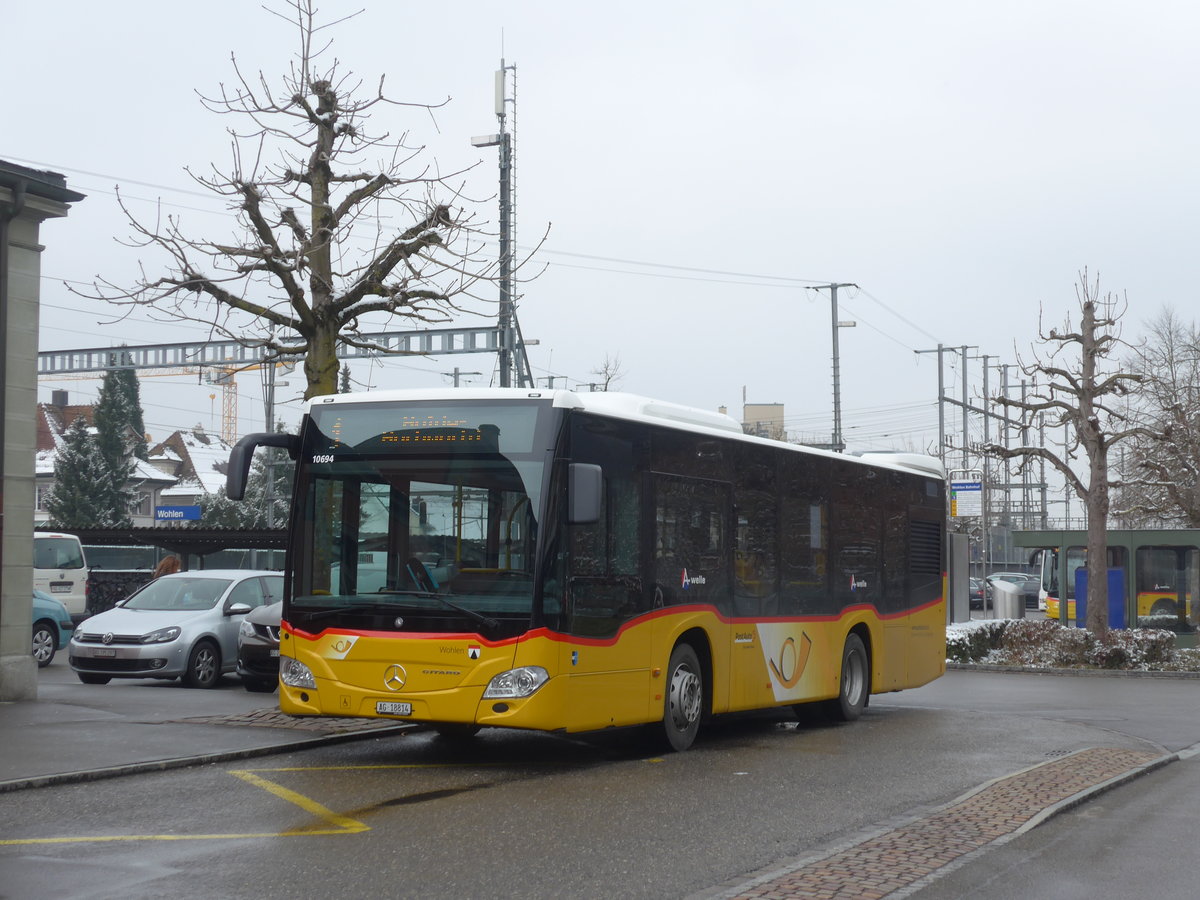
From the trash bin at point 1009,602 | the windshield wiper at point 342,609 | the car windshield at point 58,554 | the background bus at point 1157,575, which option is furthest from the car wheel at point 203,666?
the trash bin at point 1009,602

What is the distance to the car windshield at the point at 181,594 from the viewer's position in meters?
20.3

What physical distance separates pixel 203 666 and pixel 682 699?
9046 millimetres

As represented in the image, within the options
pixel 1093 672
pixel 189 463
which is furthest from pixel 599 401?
pixel 189 463

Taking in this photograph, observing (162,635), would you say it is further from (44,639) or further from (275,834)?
(275,834)

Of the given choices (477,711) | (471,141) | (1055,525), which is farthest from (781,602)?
(1055,525)

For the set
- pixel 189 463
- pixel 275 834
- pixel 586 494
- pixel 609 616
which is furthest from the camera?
pixel 189 463

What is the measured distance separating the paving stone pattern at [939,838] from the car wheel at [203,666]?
37.5 ft

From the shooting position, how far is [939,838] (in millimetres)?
8578

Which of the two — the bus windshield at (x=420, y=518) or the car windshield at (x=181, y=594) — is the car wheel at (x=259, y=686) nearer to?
the car windshield at (x=181, y=594)

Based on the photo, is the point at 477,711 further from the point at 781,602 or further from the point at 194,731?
the point at 781,602

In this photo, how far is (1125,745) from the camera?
14.5 metres

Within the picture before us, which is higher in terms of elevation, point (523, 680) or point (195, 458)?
point (195, 458)

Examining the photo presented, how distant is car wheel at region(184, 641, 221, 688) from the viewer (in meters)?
19.5

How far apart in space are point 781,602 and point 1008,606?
94.7 feet
